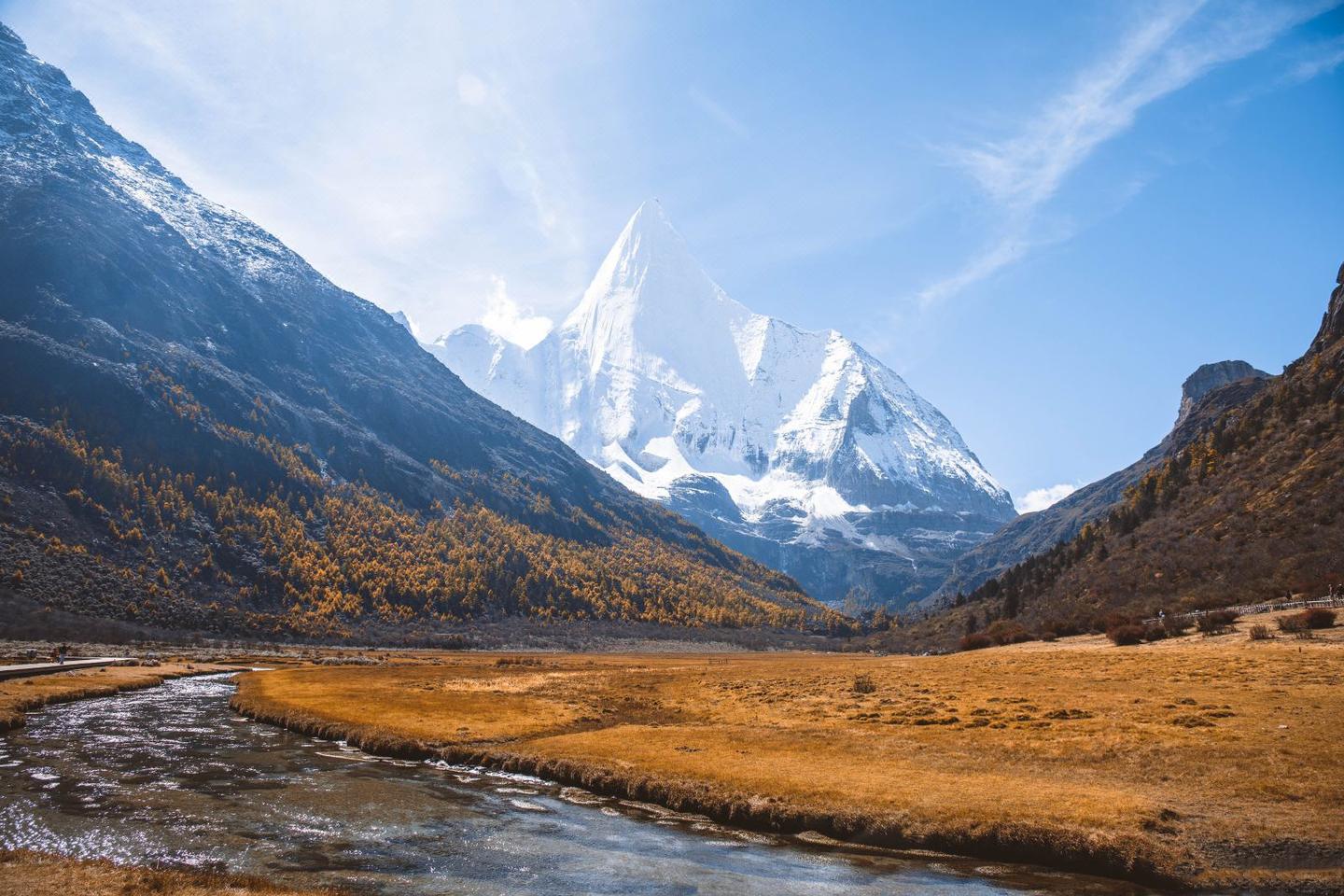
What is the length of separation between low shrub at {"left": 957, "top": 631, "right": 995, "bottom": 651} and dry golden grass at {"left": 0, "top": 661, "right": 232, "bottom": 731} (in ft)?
326

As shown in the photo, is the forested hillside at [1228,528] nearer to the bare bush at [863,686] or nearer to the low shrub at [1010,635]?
the low shrub at [1010,635]

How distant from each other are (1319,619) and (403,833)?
214ft

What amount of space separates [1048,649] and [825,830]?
60140mm

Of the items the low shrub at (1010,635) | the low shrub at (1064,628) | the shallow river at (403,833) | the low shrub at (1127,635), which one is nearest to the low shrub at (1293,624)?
the low shrub at (1127,635)

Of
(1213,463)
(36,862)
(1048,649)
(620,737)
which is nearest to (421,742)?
(620,737)

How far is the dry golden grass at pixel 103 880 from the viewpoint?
18359mm

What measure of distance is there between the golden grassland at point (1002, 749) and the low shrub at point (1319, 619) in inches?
141

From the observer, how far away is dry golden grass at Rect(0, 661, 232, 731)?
4979cm

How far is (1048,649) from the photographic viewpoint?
77.8m

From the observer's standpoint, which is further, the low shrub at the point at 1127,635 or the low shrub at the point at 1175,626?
the low shrub at the point at 1127,635

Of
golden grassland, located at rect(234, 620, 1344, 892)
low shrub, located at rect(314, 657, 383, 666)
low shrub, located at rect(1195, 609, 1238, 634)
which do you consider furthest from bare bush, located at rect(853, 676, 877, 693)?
low shrub, located at rect(314, 657, 383, 666)

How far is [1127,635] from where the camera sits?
69.8 meters

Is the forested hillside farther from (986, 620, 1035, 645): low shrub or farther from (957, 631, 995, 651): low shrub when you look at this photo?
(957, 631, 995, 651): low shrub

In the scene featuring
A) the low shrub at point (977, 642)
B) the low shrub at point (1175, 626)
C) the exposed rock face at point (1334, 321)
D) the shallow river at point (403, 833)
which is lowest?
the shallow river at point (403, 833)
